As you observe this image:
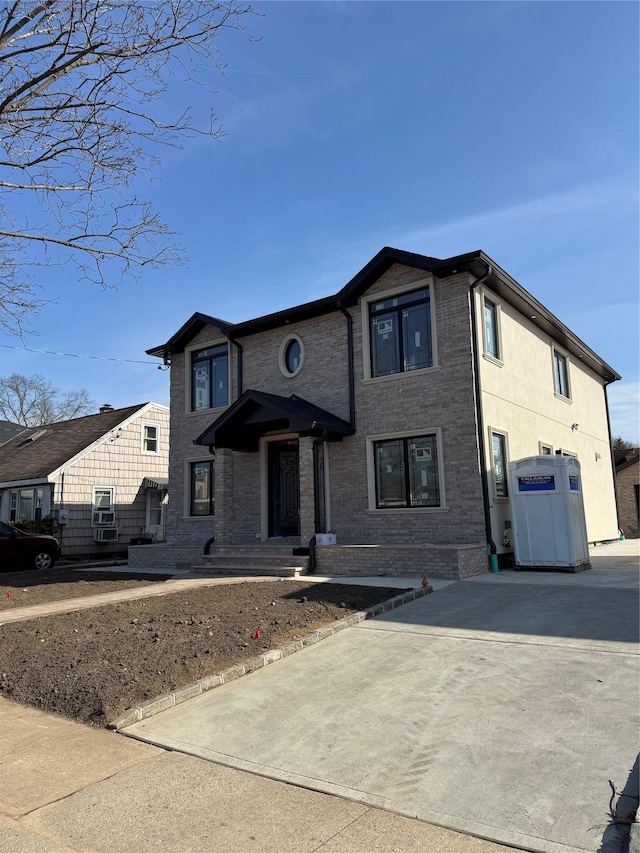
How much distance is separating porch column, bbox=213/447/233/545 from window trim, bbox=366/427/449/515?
371 cm

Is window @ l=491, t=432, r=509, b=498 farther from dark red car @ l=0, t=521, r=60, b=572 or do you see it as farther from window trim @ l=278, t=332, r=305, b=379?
dark red car @ l=0, t=521, r=60, b=572

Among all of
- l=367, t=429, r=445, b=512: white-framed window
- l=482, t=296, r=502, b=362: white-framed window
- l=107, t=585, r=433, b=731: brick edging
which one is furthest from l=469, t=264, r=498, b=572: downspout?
l=107, t=585, r=433, b=731: brick edging

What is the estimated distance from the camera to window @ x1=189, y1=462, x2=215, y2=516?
17.4 metres

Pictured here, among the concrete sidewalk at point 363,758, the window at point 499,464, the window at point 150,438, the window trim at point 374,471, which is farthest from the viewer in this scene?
the window at point 150,438

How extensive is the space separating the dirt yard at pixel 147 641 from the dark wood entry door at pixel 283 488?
5.32 meters

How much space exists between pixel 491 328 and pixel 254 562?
24.2ft

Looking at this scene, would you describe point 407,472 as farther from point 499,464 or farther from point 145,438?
point 145,438

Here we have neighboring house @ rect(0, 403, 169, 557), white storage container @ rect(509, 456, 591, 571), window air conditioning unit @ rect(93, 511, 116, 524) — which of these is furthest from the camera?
window air conditioning unit @ rect(93, 511, 116, 524)

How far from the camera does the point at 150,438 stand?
87.1 feet

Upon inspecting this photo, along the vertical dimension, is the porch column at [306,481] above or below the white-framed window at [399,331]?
below

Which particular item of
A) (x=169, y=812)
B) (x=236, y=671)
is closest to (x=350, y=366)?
(x=236, y=671)

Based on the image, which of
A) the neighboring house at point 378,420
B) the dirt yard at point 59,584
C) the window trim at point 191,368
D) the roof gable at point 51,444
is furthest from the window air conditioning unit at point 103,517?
the window trim at point 191,368

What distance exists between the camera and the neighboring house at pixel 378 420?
42.4 feet

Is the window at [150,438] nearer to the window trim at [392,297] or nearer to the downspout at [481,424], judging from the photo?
the window trim at [392,297]
